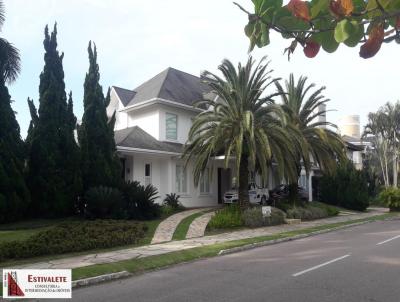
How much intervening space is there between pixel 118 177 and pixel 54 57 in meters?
6.09

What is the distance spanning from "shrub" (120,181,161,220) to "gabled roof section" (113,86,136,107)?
10509 mm

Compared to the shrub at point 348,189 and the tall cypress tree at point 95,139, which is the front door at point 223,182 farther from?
the tall cypress tree at point 95,139

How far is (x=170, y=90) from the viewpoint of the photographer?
29703mm

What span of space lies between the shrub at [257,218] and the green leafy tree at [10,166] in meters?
9.57

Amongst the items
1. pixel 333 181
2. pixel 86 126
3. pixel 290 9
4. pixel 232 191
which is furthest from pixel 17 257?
pixel 333 181

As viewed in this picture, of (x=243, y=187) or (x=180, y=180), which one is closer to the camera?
(x=243, y=187)

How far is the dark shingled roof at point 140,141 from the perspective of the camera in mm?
24875

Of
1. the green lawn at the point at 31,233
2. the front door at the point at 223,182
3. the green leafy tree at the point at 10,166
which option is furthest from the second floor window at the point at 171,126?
the green leafy tree at the point at 10,166

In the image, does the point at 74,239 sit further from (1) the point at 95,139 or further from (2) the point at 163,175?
(2) the point at 163,175

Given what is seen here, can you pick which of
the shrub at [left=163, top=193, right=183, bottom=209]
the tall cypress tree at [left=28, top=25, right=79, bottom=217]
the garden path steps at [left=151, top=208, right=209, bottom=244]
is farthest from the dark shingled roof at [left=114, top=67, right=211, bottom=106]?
the tall cypress tree at [left=28, top=25, right=79, bottom=217]

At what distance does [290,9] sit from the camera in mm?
2266

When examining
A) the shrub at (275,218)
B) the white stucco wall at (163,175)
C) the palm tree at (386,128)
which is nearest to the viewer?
the shrub at (275,218)

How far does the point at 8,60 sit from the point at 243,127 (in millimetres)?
10796

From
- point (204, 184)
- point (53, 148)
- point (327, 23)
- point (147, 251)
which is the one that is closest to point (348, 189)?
point (204, 184)
